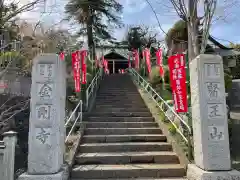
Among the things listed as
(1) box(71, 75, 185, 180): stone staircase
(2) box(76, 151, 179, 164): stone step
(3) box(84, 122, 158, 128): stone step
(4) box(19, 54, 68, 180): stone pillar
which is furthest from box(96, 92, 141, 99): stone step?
(4) box(19, 54, 68, 180): stone pillar

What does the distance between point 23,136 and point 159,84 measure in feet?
23.2

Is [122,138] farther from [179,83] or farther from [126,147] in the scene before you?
[179,83]

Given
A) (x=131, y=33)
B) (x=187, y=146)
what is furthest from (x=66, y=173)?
(x=131, y=33)

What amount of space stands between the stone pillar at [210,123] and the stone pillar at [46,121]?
8.70ft

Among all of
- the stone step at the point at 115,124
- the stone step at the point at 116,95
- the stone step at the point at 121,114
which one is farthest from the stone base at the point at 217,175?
the stone step at the point at 116,95

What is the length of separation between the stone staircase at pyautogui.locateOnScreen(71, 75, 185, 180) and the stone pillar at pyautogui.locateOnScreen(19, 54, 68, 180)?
0.95 meters

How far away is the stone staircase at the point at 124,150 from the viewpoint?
16.4ft

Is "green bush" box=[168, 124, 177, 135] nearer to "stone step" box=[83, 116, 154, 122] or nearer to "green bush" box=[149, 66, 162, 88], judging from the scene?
"stone step" box=[83, 116, 154, 122]

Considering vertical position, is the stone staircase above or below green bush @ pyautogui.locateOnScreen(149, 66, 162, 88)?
below

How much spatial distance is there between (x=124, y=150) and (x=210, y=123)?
248 cm

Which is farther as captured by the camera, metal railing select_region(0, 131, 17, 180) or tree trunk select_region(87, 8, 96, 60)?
tree trunk select_region(87, 8, 96, 60)

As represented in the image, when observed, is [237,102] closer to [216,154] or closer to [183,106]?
[183,106]

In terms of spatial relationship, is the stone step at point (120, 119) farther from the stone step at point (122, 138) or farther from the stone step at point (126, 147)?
the stone step at point (126, 147)

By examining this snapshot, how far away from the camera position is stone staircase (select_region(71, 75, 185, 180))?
4.98 meters
